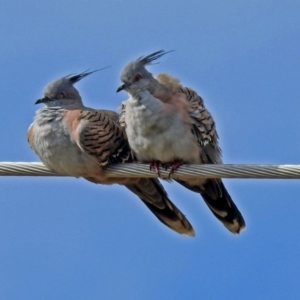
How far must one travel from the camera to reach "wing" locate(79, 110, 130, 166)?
827 centimetres

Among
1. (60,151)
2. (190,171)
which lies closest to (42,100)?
(60,151)

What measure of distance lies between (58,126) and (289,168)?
232cm

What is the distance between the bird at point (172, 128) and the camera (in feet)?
27.4

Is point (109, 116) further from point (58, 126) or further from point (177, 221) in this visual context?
point (177, 221)

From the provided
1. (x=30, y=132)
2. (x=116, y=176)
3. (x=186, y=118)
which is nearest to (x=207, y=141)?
(x=186, y=118)

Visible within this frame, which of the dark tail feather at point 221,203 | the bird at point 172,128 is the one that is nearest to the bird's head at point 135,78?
the bird at point 172,128

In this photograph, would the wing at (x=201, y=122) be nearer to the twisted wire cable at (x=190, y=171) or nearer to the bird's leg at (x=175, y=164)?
the bird's leg at (x=175, y=164)

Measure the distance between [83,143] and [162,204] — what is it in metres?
Answer: 1.03

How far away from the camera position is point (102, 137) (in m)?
8.35

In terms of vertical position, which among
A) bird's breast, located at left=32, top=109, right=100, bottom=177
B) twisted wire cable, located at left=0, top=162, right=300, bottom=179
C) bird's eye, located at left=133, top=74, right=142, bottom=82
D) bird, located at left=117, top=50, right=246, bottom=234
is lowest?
twisted wire cable, located at left=0, top=162, right=300, bottom=179

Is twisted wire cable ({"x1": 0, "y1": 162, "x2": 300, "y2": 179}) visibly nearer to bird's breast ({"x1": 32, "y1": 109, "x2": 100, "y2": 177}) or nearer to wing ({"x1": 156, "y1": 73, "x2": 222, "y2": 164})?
bird's breast ({"x1": 32, "y1": 109, "x2": 100, "y2": 177})

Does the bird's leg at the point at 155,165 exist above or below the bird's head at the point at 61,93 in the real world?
below

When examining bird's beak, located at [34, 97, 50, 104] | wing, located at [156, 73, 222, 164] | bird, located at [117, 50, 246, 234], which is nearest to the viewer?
bird, located at [117, 50, 246, 234]

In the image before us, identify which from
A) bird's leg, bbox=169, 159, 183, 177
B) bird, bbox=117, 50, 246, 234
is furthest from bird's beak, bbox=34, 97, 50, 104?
bird's leg, bbox=169, 159, 183, 177
